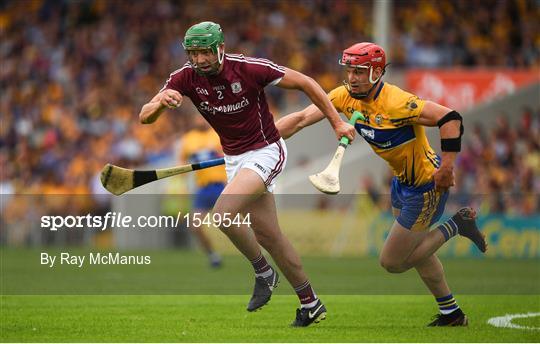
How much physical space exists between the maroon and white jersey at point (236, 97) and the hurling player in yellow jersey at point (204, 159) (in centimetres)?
758

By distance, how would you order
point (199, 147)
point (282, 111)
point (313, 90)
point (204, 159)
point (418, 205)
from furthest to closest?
point (282, 111)
point (199, 147)
point (204, 159)
point (418, 205)
point (313, 90)

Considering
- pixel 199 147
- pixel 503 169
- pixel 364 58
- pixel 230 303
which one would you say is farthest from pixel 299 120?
pixel 503 169

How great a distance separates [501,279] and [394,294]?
264 cm

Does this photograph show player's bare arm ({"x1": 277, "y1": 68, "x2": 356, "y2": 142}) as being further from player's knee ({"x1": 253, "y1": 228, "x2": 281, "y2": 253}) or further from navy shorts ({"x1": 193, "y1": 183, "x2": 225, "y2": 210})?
navy shorts ({"x1": 193, "y1": 183, "x2": 225, "y2": 210})

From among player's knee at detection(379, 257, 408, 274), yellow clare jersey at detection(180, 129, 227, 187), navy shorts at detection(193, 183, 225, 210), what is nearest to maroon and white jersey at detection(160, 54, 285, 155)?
player's knee at detection(379, 257, 408, 274)

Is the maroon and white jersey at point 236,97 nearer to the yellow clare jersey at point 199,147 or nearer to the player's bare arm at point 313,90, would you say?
the player's bare arm at point 313,90

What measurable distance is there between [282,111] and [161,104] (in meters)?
15.1

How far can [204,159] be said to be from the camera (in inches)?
682

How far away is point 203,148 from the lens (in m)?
17.5

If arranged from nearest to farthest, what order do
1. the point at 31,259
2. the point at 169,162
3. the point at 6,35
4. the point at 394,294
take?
1. the point at 394,294
2. the point at 31,259
3. the point at 169,162
4. the point at 6,35

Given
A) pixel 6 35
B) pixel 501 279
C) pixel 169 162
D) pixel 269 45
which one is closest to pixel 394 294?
pixel 501 279

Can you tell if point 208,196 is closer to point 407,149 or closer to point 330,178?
point 407,149

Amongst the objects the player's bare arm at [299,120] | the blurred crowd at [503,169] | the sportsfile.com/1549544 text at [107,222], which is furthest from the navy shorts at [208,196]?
the player's bare arm at [299,120]

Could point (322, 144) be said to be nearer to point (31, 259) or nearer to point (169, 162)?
point (169, 162)
